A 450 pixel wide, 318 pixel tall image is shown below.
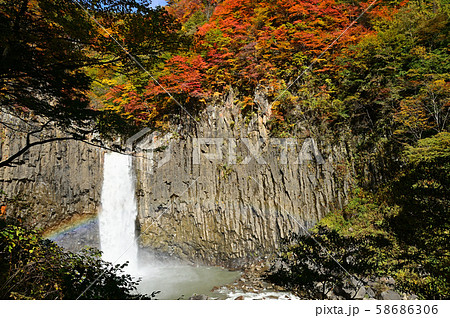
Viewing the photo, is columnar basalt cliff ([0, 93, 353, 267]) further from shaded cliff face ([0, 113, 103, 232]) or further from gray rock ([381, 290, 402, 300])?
gray rock ([381, 290, 402, 300])

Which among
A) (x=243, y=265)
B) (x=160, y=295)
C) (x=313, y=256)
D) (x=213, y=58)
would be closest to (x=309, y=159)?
(x=313, y=256)

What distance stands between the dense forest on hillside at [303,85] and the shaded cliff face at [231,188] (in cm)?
68

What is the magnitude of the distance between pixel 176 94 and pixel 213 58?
7.98 ft

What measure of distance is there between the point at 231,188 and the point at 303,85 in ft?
18.1

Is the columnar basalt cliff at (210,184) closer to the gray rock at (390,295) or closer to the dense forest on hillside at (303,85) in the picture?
the dense forest on hillside at (303,85)

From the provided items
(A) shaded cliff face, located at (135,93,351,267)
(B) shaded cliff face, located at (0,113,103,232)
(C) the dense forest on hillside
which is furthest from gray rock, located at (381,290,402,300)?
(B) shaded cliff face, located at (0,113,103,232)

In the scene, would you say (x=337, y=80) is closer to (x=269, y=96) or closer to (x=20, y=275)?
(x=269, y=96)

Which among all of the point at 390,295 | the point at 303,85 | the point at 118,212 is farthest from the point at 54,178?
the point at 390,295

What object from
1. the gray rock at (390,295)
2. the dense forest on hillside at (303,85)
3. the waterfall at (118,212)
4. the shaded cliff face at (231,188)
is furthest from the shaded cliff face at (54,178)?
the gray rock at (390,295)

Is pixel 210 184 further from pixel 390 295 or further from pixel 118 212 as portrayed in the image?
pixel 390 295

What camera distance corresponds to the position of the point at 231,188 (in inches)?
382

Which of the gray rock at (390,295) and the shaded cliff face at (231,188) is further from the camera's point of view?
the shaded cliff face at (231,188)

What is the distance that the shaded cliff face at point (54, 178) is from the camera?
10234mm

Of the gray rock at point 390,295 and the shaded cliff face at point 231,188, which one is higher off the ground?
the shaded cliff face at point 231,188
